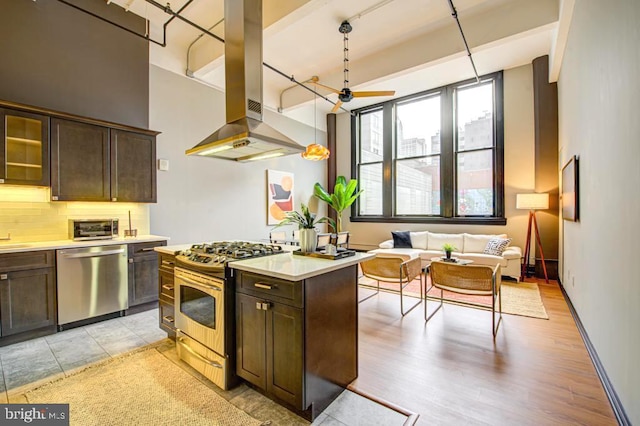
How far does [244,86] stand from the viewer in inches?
99.3

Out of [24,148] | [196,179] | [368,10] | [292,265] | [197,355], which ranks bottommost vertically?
[197,355]

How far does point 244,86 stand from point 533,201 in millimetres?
5340

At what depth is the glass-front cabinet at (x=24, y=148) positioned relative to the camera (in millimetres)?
2938

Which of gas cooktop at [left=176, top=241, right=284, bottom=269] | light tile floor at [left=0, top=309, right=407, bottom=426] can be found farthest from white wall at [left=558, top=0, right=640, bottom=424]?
gas cooktop at [left=176, top=241, right=284, bottom=269]

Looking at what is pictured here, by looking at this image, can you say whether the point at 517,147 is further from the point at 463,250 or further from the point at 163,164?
the point at 163,164

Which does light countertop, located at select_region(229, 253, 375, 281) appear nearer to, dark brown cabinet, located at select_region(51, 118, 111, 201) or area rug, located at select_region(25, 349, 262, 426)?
area rug, located at select_region(25, 349, 262, 426)

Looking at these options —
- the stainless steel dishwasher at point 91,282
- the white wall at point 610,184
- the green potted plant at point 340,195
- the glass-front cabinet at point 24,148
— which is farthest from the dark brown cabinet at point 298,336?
the green potted plant at point 340,195

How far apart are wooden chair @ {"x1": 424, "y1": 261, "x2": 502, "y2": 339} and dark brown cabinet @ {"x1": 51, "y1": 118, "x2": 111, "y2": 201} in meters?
4.15

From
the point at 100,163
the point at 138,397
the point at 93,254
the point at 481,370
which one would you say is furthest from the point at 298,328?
the point at 100,163

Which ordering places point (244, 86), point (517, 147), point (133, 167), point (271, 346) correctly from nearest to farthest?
point (271, 346) → point (244, 86) → point (133, 167) → point (517, 147)

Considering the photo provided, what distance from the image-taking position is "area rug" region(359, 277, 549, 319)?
12.1 ft

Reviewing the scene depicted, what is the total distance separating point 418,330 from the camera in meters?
3.15

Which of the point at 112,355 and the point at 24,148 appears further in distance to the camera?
the point at 24,148

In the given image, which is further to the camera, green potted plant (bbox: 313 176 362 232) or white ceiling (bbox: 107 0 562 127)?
green potted plant (bbox: 313 176 362 232)
